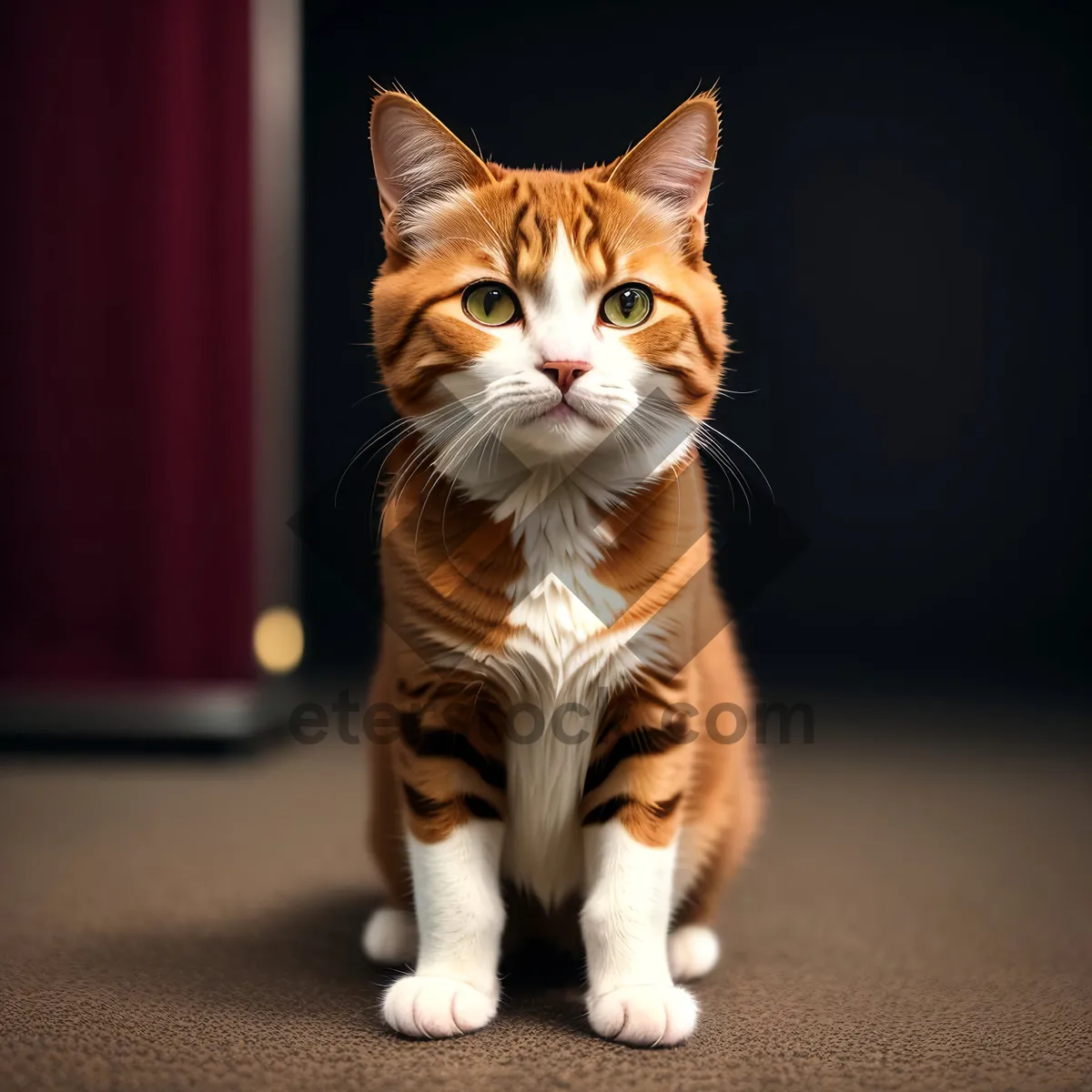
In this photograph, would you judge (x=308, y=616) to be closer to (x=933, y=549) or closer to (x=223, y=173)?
(x=223, y=173)

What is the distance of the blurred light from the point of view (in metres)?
2.42

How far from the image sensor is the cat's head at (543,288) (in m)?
1.00

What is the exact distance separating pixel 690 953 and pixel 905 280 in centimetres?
244

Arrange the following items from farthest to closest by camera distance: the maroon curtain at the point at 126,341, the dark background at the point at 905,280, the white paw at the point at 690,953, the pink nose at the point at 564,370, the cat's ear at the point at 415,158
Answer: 1. the dark background at the point at 905,280
2. the maroon curtain at the point at 126,341
3. the white paw at the point at 690,953
4. the cat's ear at the point at 415,158
5. the pink nose at the point at 564,370

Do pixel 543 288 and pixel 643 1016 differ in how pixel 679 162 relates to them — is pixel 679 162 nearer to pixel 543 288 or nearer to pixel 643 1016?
pixel 543 288

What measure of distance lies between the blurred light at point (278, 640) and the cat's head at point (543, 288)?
1.42m

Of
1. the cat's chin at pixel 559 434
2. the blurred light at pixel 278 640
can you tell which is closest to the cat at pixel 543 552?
the cat's chin at pixel 559 434

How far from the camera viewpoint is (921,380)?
3.22m

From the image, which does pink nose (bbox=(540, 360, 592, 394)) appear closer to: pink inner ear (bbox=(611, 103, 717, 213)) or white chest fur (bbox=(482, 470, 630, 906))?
white chest fur (bbox=(482, 470, 630, 906))

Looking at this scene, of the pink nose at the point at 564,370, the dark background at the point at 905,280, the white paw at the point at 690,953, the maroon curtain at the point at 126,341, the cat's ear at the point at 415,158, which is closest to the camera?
the pink nose at the point at 564,370

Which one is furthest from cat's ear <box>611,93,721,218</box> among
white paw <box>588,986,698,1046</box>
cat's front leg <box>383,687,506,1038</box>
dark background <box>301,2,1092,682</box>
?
dark background <box>301,2,1092,682</box>

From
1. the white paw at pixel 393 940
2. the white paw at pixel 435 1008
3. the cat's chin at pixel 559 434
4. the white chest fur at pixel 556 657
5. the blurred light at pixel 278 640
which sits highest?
the cat's chin at pixel 559 434

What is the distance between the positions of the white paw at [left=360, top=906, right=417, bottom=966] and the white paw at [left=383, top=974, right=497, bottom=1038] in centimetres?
16

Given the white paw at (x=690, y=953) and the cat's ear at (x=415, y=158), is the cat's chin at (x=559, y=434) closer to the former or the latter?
the cat's ear at (x=415, y=158)
